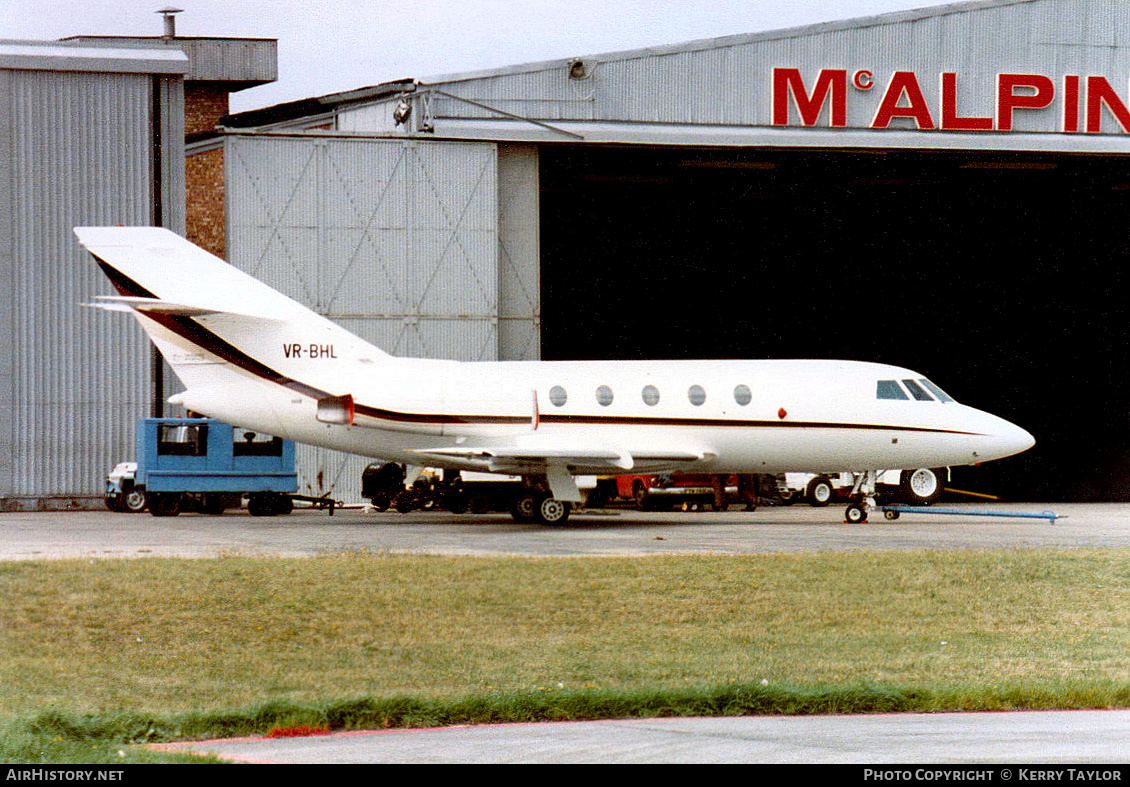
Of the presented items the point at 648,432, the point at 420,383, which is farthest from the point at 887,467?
the point at 420,383

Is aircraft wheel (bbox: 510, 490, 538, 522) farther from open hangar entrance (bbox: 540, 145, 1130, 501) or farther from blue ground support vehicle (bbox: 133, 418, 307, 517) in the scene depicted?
open hangar entrance (bbox: 540, 145, 1130, 501)

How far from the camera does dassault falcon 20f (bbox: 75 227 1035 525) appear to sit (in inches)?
1113

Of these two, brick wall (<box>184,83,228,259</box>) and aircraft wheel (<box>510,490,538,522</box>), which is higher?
brick wall (<box>184,83,228,259</box>)

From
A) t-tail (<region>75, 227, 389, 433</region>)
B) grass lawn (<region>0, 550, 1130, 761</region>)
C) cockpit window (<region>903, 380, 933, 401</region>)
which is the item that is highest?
t-tail (<region>75, 227, 389, 433</region>)

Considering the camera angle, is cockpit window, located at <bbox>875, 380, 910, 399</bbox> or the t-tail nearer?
the t-tail

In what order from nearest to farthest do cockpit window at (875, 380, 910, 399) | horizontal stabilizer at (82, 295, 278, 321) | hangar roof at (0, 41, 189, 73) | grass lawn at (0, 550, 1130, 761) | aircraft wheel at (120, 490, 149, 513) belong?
grass lawn at (0, 550, 1130, 761)
horizontal stabilizer at (82, 295, 278, 321)
cockpit window at (875, 380, 910, 399)
aircraft wheel at (120, 490, 149, 513)
hangar roof at (0, 41, 189, 73)

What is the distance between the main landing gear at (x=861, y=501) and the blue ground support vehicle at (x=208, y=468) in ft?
41.6

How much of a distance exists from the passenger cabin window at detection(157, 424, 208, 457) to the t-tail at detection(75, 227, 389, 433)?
11.0ft

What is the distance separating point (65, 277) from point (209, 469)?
24.5 feet

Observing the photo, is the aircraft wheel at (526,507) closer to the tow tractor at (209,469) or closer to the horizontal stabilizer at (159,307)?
the tow tractor at (209,469)

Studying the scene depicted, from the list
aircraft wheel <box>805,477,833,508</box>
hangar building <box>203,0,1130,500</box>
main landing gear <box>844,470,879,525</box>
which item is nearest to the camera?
main landing gear <box>844,470,879,525</box>

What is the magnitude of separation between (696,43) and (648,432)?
12.8 meters

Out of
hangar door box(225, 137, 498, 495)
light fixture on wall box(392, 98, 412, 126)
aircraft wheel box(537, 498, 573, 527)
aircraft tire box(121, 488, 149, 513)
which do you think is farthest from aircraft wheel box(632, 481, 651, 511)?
aircraft tire box(121, 488, 149, 513)

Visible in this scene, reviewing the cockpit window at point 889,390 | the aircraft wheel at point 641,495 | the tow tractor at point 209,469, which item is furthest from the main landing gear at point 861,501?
the tow tractor at point 209,469
